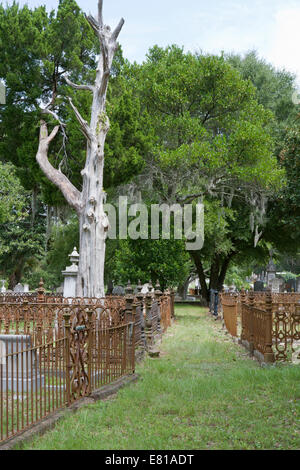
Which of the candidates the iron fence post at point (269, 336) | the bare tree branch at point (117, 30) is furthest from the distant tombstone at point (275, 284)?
the iron fence post at point (269, 336)

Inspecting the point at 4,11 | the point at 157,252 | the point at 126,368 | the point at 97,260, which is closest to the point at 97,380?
Answer: the point at 126,368

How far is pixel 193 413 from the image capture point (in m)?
6.67

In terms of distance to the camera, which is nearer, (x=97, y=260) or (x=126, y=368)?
(x=126, y=368)

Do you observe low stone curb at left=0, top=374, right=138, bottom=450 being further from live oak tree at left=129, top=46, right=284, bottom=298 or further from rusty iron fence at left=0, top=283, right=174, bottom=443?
live oak tree at left=129, top=46, right=284, bottom=298

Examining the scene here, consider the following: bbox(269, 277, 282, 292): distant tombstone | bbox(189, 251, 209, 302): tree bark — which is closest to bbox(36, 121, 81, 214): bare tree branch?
bbox(189, 251, 209, 302): tree bark

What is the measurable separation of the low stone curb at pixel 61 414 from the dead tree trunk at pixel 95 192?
862cm

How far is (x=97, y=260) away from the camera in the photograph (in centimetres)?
1755

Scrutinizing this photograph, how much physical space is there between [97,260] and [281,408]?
37.4 feet

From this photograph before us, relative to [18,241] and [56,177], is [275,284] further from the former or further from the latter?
[56,177]

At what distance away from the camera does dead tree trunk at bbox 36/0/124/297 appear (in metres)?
17.4

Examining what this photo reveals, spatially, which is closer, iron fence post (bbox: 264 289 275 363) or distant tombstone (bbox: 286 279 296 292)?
iron fence post (bbox: 264 289 275 363)

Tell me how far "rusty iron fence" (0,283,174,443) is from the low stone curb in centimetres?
7

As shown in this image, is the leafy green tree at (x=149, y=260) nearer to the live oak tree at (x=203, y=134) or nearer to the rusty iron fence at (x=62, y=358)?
the live oak tree at (x=203, y=134)
